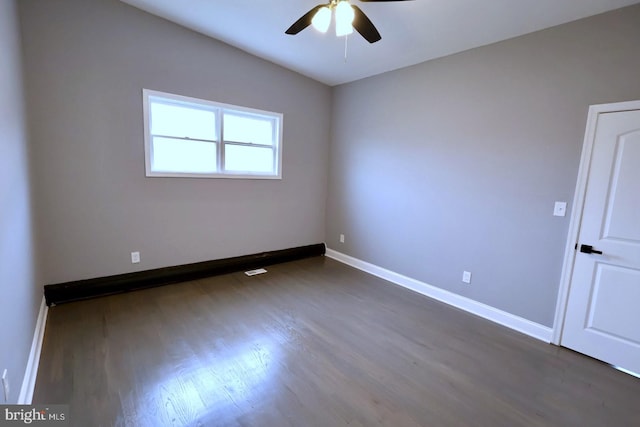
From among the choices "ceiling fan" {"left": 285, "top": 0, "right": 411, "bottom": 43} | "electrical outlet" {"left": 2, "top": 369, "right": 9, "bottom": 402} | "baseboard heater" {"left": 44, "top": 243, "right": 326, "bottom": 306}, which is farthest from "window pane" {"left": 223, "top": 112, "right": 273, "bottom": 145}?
"electrical outlet" {"left": 2, "top": 369, "right": 9, "bottom": 402}

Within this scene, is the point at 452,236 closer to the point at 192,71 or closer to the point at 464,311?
the point at 464,311

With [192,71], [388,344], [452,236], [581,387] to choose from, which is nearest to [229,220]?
[192,71]

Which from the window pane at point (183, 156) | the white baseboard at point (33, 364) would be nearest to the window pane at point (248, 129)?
the window pane at point (183, 156)

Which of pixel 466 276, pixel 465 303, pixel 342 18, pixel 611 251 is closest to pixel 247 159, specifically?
pixel 342 18

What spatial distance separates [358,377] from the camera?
202 centimetres

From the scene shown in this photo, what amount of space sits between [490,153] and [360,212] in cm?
191

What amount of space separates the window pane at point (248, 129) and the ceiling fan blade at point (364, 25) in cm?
218

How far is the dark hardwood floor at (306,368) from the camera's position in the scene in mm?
1706

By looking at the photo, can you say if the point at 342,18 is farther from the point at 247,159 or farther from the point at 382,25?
the point at 247,159

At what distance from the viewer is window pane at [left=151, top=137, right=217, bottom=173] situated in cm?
331

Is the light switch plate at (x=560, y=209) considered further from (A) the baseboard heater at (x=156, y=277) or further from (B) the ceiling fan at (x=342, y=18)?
(A) the baseboard heater at (x=156, y=277)

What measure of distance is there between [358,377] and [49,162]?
133 inches

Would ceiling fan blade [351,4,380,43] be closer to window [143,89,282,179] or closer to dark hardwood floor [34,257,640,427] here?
window [143,89,282,179]

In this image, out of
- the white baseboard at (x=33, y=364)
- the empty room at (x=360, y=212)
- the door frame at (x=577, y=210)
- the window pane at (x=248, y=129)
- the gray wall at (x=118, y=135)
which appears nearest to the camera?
the white baseboard at (x=33, y=364)
